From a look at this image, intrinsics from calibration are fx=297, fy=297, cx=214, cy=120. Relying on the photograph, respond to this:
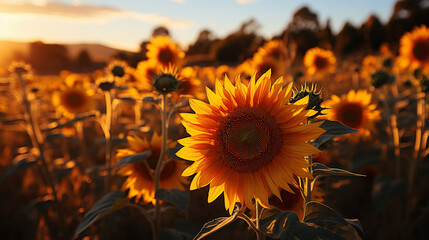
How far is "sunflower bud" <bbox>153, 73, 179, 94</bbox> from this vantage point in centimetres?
191

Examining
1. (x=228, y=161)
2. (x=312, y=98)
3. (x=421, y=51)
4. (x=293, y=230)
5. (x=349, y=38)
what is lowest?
(x=293, y=230)

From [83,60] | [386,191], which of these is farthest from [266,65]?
[83,60]

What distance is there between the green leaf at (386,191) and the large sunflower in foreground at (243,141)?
1881 millimetres

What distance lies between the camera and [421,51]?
4551mm

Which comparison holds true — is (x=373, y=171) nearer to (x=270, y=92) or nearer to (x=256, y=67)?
(x=256, y=67)

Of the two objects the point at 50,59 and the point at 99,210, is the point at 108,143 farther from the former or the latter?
the point at 50,59

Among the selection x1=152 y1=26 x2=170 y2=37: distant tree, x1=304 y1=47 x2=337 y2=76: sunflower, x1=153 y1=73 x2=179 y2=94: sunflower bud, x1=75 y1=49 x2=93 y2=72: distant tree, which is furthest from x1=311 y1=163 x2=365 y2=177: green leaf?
x1=75 y1=49 x2=93 y2=72: distant tree

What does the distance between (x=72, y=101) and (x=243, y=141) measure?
3833 millimetres

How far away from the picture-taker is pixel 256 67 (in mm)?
5086

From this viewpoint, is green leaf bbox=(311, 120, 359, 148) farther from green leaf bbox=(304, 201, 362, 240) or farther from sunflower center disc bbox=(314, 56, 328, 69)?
sunflower center disc bbox=(314, 56, 328, 69)

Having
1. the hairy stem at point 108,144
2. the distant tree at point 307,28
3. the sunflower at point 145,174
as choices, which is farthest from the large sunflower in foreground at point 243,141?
the distant tree at point 307,28

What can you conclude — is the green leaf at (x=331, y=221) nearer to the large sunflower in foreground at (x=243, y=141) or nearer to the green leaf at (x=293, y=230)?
the green leaf at (x=293, y=230)

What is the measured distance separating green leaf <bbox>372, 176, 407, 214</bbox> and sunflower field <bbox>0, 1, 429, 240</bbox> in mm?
12

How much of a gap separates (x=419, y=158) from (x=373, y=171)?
3.93 ft
